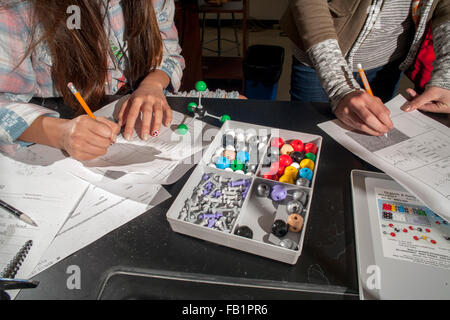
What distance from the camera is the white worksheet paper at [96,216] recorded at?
40 cm

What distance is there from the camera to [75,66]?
673 millimetres

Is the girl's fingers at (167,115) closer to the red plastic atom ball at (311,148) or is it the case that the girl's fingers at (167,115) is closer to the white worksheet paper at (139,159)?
the white worksheet paper at (139,159)

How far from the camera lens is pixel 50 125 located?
554 mm

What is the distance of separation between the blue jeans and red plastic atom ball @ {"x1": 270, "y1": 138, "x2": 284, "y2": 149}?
392 mm

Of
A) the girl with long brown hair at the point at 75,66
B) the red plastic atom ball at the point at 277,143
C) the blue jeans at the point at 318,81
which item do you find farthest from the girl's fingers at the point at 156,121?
the blue jeans at the point at 318,81

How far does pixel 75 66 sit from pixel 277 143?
523 millimetres

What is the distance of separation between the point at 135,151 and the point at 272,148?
285mm

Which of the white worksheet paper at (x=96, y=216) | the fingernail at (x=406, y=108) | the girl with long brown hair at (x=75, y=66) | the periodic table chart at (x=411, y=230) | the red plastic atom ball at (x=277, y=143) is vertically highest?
the girl with long brown hair at (x=75, y=66)

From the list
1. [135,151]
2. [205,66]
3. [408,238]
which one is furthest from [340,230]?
[205,66]

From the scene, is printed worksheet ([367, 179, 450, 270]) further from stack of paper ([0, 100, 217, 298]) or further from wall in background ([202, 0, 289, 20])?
wall in background ([202, 0, 289, 20])

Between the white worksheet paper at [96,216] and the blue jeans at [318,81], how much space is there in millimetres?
627

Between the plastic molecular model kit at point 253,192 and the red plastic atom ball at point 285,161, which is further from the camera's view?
the red plastic atom ball at point 285,161

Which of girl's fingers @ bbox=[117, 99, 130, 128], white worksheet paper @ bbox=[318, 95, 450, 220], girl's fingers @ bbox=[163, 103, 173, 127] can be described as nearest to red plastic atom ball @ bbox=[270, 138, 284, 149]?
white worksheet paper @ bbox=[318, 95, 450, 220]

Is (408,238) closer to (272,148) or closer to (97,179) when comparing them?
(272,148)
